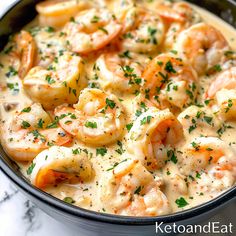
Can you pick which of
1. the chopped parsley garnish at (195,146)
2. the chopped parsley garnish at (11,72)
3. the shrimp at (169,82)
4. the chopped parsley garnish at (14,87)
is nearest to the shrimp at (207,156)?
the chopped parsley garnish at (195,146)

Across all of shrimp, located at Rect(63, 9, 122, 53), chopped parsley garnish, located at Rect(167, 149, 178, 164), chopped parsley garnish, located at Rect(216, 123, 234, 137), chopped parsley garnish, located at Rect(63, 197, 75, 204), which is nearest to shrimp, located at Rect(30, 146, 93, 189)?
chopped parsley garnish, located at Rect(63, 197, 75, 204)

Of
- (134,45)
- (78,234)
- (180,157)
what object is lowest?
(78,234)

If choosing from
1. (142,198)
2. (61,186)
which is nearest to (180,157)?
(142,198)

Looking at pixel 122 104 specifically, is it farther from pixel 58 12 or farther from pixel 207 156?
pixel 58 12

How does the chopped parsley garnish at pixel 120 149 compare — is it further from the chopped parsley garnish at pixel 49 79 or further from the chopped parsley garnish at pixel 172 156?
the chopped parsley garnish at pixel 49 79

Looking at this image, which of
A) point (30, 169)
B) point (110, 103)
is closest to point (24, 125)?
point (30, 169)

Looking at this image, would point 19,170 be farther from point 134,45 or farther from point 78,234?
point 134,45

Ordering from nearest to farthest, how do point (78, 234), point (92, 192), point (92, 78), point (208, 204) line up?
point (208, 204) → point (92, 192) → point (78, 234) → point (92, 78)
